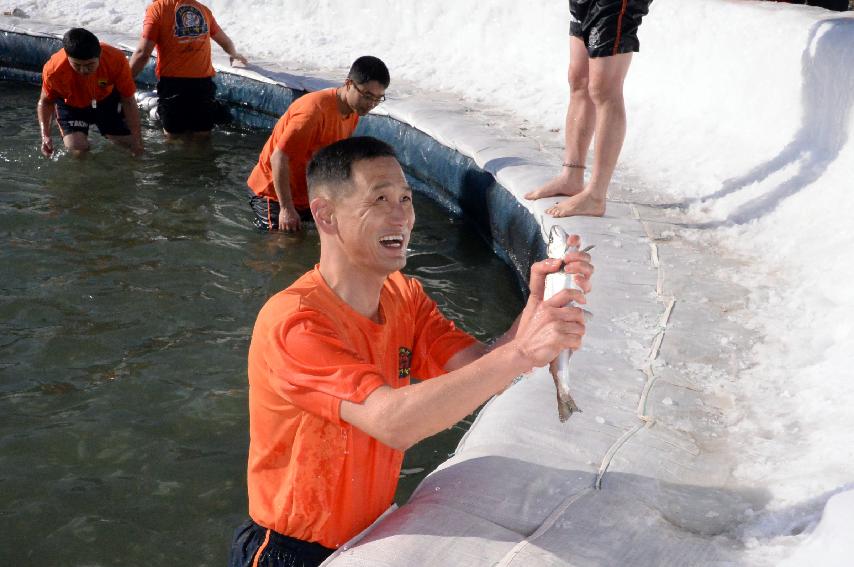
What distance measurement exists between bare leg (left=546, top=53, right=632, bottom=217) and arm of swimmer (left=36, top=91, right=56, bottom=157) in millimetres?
4024

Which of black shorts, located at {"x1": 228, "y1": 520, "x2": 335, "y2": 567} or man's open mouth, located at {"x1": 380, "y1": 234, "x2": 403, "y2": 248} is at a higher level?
man's open mouth, located at {"x1": 380, "y1": 234, "x2": 403, "y2": 248}

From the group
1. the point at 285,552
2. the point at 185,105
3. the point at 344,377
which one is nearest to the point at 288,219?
the point at 185,105

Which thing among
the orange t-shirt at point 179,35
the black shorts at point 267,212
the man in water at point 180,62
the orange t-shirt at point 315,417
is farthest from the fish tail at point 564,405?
the orange t-shirt at point 179,35

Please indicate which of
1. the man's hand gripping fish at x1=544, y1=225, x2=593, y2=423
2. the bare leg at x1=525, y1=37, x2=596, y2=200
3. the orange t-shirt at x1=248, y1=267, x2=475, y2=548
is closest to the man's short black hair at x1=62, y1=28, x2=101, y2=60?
the bare leg at x1=525, y1=37, x2=596, y2=200

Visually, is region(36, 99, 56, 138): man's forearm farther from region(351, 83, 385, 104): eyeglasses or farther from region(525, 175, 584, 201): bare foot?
region(525, 175, 584, 201): bare foot

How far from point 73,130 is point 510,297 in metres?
3.88

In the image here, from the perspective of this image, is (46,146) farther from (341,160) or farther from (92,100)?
(341,160)

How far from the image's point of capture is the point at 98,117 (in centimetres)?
741

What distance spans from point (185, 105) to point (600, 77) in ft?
14.7

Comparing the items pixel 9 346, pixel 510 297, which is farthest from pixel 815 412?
pixel 9 346

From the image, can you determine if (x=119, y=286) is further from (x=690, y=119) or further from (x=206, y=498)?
(x=690, y=119)

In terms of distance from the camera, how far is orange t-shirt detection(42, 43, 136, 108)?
7242 mm

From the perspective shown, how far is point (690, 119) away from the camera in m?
6.24

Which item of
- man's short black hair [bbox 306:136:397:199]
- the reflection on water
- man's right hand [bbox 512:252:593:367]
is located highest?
man's short black hair [bbox 306:136:397:199]
